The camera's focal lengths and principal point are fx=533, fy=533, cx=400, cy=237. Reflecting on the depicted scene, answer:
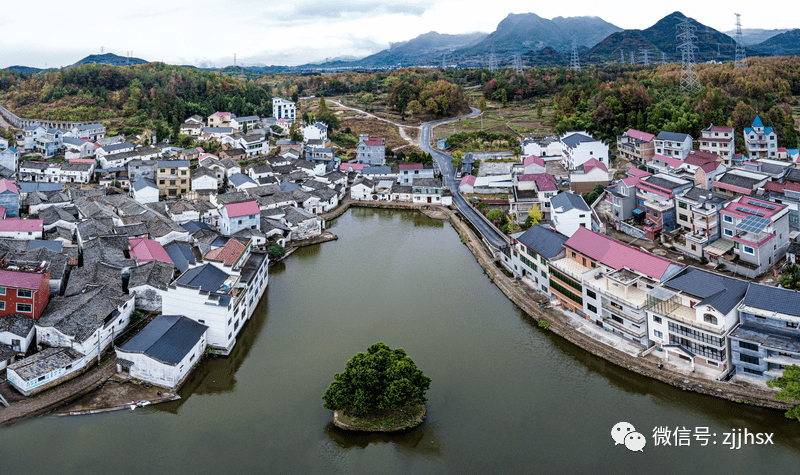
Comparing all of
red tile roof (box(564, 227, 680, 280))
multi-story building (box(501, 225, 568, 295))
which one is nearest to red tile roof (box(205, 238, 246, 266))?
multi-story building (box(501, 225, 568, 295))

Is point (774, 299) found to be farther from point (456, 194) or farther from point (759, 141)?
point (759, 141)

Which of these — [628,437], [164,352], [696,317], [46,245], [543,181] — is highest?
[543,181]

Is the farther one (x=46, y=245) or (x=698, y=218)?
(x=698, y=218)

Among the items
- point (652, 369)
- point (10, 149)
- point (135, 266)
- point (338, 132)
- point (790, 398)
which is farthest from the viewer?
point (338, 132)

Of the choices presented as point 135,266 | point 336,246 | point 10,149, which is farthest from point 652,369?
point 10,149

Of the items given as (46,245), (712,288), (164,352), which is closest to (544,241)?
(712,288)

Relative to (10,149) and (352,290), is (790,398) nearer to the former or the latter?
(352,290)
